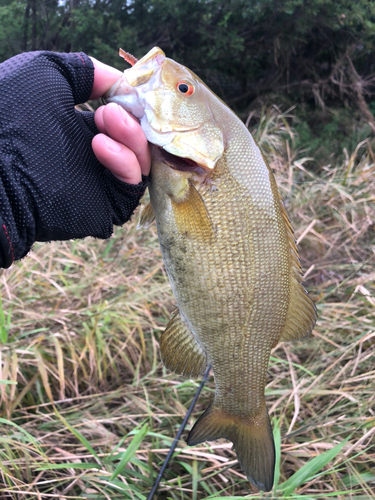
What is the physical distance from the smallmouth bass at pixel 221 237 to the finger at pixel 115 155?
0.30ft

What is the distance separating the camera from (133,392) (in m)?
2.46

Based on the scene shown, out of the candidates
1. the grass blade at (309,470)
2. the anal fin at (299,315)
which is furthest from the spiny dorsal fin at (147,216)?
the grass blade at (309,470)

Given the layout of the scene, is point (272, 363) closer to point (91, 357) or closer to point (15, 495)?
point (91, 357)

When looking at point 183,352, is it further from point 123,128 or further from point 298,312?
point 123,128

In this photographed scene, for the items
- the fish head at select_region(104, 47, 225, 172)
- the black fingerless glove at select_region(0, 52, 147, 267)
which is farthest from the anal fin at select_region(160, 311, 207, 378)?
the fish head at select_region(104, 47, 225, 172)

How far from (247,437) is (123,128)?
4.07 ft

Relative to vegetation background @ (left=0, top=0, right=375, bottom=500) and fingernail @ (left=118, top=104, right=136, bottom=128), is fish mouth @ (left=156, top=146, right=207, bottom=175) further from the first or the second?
vegetation background @ (left=0, top=0, right=375, bottom=500)

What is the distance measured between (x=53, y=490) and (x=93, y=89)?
6.52ft

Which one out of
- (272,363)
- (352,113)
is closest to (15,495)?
(272,363)

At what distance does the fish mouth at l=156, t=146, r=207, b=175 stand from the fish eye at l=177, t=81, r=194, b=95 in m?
0.22

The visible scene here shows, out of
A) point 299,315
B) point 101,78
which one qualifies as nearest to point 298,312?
point 299,315

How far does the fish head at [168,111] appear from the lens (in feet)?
4.20

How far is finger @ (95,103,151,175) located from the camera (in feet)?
4.08

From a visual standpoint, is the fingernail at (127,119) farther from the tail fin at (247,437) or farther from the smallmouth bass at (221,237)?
the tail fin at (247,437)
